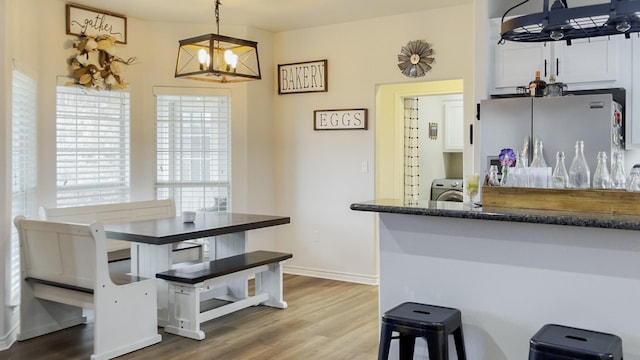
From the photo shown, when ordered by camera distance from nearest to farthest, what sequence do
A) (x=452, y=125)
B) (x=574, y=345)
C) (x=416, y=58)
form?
(x=574, y=345) → (x=416, y=58) → (x=452, y=125)

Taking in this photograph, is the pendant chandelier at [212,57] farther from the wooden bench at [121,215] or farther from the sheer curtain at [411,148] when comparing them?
the sheer curtain at [411,148]

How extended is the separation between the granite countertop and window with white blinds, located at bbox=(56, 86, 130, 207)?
10.4 feet

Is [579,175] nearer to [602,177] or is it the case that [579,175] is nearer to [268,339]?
[602,177]

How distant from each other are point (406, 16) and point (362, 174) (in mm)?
1553

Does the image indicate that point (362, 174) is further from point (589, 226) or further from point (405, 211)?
point (589, 226)

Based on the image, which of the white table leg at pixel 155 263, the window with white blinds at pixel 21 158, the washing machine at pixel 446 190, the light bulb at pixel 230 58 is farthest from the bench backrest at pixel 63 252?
the washing machine at pixel 446 190

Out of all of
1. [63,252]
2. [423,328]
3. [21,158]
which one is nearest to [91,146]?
[21,158]

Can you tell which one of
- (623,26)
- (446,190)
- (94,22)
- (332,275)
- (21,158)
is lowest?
(332,275)

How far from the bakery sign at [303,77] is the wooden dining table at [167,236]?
5.80 feet

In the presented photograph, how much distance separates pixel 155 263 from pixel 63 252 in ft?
2.22

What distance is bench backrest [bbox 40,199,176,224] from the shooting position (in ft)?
14.5

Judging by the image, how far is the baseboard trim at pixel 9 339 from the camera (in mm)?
3739

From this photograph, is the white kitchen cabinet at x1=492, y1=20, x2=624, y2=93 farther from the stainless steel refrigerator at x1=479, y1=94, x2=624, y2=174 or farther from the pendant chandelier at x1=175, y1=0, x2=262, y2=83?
the pendant chandelier at x1=175, y1=0, x2=262, y2=83

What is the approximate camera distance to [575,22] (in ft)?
7.46
